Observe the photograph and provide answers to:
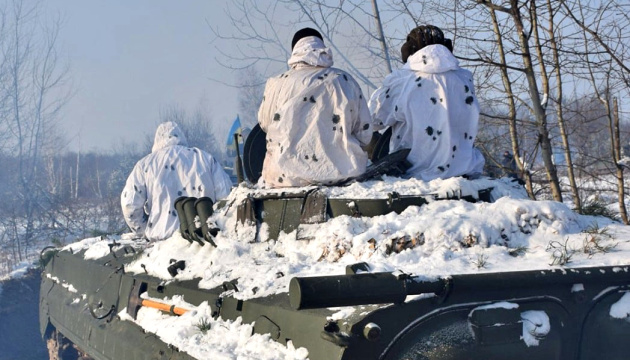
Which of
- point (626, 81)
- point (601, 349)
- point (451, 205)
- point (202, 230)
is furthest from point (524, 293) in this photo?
point (626, 81)

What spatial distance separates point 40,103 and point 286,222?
75.8 feet

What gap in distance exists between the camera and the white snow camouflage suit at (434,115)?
5617mm

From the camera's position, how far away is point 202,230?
5.10 metres

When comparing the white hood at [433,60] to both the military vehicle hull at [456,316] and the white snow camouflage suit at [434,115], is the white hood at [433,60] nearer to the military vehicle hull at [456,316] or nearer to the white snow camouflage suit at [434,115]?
the white snow camouflage suit at [434,115]

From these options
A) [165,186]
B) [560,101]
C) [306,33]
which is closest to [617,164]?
[560,101]

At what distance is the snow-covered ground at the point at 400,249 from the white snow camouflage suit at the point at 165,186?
369 cm

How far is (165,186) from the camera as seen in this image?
8.45 meters

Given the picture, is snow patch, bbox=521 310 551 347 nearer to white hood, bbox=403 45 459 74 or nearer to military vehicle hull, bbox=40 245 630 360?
military vehicle hull, bbox=40 245 630 360

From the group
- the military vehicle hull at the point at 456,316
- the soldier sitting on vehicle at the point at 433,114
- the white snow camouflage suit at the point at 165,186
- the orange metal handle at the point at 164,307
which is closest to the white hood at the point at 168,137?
the white snow camouflage suit at the point at 165,186

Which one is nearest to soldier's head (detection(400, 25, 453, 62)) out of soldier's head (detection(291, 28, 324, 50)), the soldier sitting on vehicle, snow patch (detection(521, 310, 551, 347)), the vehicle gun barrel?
the soldier sitting on vehicle

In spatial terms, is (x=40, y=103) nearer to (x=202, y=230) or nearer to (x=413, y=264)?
(x=202, y=230)

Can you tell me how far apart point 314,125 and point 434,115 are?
1.14m

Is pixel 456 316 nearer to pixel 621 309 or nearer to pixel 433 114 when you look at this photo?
pixel 621 309

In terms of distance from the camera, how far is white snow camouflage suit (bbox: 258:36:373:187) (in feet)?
16.4
